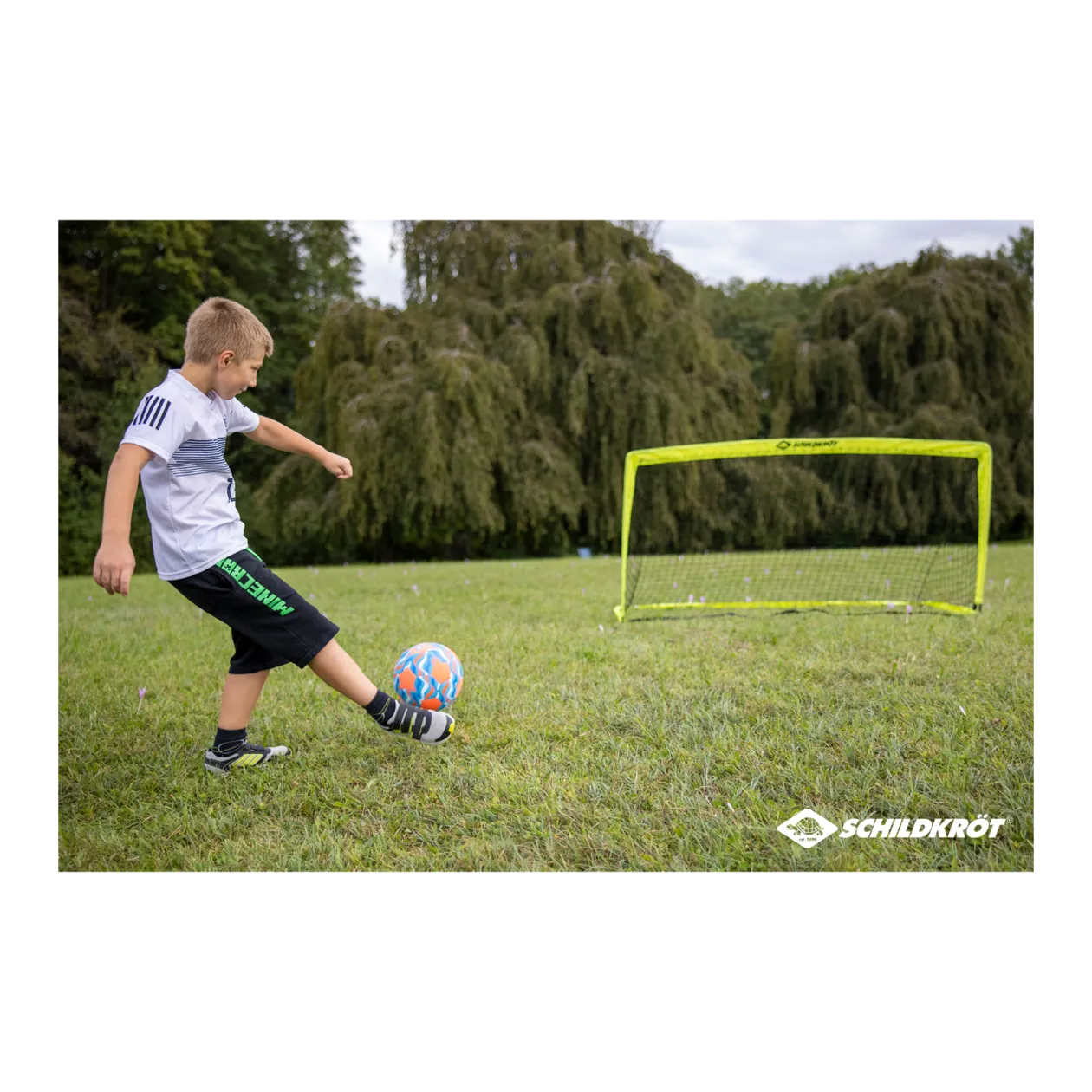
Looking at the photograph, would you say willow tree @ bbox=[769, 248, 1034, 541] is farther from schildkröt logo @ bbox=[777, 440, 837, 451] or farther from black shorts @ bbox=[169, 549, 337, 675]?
black shorts @ bbox=[169, 549, 337, 675]

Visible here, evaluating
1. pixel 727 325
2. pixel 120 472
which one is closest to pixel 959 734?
pixel 120 472

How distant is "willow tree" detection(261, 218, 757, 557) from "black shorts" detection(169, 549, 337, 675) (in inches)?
370

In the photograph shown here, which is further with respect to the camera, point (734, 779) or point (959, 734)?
point (959, 734)

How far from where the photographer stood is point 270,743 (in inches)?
108

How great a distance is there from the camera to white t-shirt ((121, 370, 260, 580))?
225 cm

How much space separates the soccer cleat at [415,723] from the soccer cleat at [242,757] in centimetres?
34

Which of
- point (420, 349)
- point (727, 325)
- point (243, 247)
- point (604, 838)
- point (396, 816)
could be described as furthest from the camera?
point (727, 325)

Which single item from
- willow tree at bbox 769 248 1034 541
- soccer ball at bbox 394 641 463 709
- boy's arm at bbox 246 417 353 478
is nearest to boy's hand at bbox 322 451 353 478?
boy's arm at bbox 246 417 353 478

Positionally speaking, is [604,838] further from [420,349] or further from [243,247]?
[420,349]

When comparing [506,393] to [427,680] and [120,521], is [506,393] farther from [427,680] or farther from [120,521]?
[120,521]

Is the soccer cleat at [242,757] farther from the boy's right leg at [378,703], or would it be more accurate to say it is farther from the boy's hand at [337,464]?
the boy's hand at [337,464]

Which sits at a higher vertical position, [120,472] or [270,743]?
[120,472]

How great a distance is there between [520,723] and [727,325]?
18.8 meters
